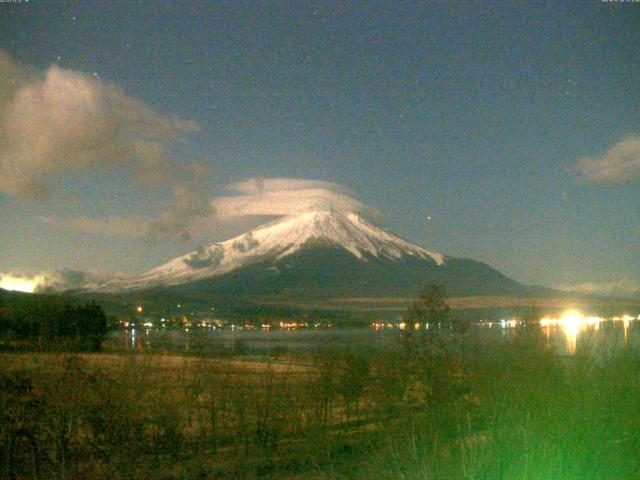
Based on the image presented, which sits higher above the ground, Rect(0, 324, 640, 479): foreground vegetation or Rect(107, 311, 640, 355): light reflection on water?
Rect(107, 311, 640, 355): light reflection on water

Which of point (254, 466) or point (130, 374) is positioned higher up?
point (130, 374)

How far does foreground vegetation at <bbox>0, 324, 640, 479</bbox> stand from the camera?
5449 millimetres

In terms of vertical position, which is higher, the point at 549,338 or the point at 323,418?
the point at 549,338

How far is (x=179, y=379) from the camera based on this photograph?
34.5 feet

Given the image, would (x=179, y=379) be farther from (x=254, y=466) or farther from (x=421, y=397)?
(x=421, y=397)

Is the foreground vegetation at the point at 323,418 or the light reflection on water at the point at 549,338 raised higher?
the light reflection on water at the point at 549,338

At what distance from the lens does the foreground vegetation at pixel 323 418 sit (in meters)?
5.45

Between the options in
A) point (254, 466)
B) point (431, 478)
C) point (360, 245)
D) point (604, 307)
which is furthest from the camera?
point (360, 245)

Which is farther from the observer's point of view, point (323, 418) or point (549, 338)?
point (323, 418)

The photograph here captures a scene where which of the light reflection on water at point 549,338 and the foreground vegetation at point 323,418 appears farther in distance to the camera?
the light reflection on water at point 549,338

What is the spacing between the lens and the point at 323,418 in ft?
38.4

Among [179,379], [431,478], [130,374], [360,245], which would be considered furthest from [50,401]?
[360,245]

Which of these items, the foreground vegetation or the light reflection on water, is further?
the light reflection on water

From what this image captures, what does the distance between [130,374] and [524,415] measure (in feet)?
17.9
